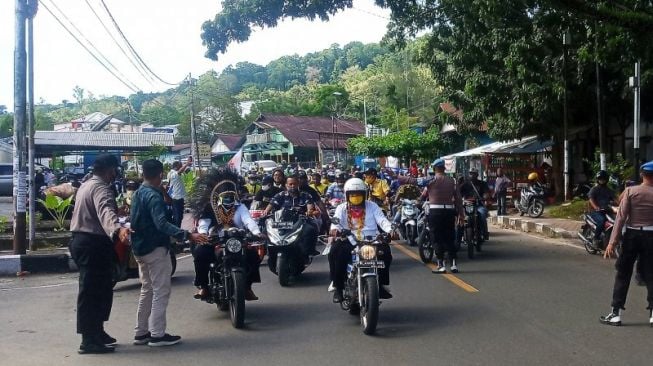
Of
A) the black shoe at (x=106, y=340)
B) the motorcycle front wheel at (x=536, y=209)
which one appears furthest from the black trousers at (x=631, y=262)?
the motorcycle front wheel at (x=536, y=209)

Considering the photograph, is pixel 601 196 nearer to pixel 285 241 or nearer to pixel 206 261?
pixel 285 241

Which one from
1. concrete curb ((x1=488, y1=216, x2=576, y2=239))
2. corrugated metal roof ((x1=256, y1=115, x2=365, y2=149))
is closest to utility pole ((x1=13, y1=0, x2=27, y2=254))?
concrete curb ((x1=488, y1=216, x2=576, y2=239))

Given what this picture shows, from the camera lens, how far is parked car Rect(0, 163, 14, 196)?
1419 inches

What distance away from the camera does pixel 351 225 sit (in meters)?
8.51

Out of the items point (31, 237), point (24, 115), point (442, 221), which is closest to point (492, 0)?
point (442, 221)

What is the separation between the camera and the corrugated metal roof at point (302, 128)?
6247 centimetres

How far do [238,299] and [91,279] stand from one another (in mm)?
1551

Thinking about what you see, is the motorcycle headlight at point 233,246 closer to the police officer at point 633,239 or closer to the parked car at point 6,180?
the police officer at point 633,239

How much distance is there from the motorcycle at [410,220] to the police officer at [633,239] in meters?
7.22

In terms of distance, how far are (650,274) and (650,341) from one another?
1023 mm

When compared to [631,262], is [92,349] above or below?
below

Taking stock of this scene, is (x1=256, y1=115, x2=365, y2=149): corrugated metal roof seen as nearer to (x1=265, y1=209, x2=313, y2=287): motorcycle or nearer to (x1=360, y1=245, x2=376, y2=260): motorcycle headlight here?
(x1=265, y1=209, x2=313, y2=287): motorcycle

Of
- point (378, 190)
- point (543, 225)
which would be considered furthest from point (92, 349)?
point (543, 225)

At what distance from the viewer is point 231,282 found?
813 cm
